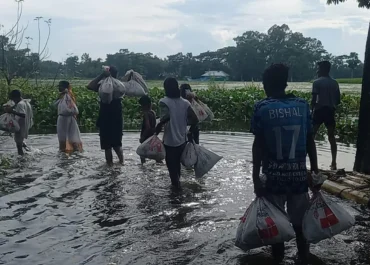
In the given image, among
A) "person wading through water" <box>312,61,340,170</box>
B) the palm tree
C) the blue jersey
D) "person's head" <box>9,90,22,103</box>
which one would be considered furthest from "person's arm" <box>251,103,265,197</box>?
"person's head" <box>9,90,22,103</box>

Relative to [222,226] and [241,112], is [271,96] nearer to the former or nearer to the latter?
[222,226]

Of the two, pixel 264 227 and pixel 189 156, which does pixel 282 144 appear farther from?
pixel 189 156

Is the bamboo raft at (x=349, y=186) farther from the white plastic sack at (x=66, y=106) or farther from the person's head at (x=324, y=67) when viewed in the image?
the white plastic sack at (x=66, y=106)

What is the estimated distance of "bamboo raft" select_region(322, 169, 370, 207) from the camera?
688cm

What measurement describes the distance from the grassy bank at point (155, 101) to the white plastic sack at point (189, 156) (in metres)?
8.79

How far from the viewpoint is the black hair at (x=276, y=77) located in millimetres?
4461

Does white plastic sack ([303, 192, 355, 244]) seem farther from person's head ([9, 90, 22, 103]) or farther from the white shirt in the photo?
person's head ([9, 90, 22, 103])

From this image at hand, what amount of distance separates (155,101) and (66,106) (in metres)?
11.9

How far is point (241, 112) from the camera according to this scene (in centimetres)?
2139

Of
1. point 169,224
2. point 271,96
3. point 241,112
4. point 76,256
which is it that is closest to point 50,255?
point 76,256

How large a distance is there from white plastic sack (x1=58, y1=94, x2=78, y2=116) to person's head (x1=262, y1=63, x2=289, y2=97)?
22.4ft

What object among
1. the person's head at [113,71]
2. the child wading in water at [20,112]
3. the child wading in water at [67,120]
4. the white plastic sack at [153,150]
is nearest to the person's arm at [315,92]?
the white plastic sack at [153,150]

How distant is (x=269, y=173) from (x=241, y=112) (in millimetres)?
17063

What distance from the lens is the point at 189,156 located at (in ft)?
23.2
